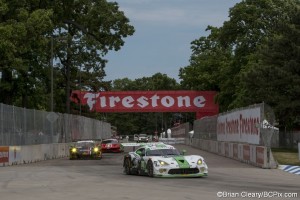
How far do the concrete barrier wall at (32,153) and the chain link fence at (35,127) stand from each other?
0.42 m

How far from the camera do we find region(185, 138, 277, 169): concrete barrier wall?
28.2 meters

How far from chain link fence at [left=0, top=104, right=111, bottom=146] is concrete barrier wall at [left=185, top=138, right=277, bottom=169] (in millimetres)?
12978

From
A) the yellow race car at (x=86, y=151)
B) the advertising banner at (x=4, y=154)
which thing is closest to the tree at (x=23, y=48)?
the advertising banner at (x=4, y=154)

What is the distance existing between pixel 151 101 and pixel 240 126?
4941 cm

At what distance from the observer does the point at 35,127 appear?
136ft

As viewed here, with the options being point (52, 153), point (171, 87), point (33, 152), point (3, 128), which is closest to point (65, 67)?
point (52, 153)

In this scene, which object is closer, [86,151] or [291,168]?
[291,168]

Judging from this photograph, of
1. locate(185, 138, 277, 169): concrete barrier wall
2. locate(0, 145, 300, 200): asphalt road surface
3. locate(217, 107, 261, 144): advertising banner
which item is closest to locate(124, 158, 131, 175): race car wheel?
locate(0, 145, 300, 200): asphalt road surface

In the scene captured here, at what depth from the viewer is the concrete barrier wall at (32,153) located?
111 feet

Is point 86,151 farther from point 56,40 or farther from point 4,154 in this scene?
point 56,40

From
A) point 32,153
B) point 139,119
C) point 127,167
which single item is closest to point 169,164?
point 127,167

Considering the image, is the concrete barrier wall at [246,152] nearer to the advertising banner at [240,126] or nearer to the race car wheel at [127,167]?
the advertising banner at [240,126]

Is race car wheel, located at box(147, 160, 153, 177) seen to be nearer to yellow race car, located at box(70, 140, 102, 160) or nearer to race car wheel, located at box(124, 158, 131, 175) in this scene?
race car wheel, located at box(124, 158, 131, 175)

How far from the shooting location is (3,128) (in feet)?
110
